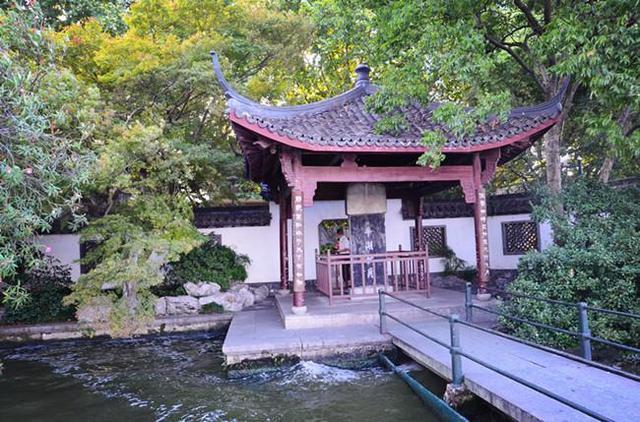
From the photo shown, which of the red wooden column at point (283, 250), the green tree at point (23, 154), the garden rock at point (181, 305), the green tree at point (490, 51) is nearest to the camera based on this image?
the green tree at point (23, 154)

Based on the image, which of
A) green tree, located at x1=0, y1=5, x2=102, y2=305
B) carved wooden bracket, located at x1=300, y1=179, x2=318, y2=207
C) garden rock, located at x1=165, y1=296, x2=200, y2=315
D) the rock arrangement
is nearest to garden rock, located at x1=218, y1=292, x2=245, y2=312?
the rock arrangement

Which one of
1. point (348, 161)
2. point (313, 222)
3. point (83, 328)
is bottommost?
point (83, 328)

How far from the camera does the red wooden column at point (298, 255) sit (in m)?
6.60

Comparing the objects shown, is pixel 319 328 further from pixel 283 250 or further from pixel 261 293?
pixel 261 293

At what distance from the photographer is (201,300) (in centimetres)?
905

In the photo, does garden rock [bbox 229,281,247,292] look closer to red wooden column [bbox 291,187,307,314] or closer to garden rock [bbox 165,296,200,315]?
garden rock [bbox 165,296,200,315]

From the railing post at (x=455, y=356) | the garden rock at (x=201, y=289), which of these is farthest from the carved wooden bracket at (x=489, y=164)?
the garden rock at (x=201, y=289)

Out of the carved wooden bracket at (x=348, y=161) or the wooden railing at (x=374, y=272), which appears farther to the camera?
the wooden railing at (x=374, y=272)

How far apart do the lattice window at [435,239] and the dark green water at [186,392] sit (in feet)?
21.9

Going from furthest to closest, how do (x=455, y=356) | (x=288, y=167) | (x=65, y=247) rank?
1. (x=65, y=247)
2. (x=288, y=167)
3. (x=455, y=356)

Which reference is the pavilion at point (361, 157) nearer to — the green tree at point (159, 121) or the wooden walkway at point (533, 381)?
the green tree at point (159, 121)

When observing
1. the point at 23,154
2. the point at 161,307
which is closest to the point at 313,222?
the point at 161,307

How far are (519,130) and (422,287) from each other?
3.16 metres

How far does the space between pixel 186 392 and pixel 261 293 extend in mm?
5185
